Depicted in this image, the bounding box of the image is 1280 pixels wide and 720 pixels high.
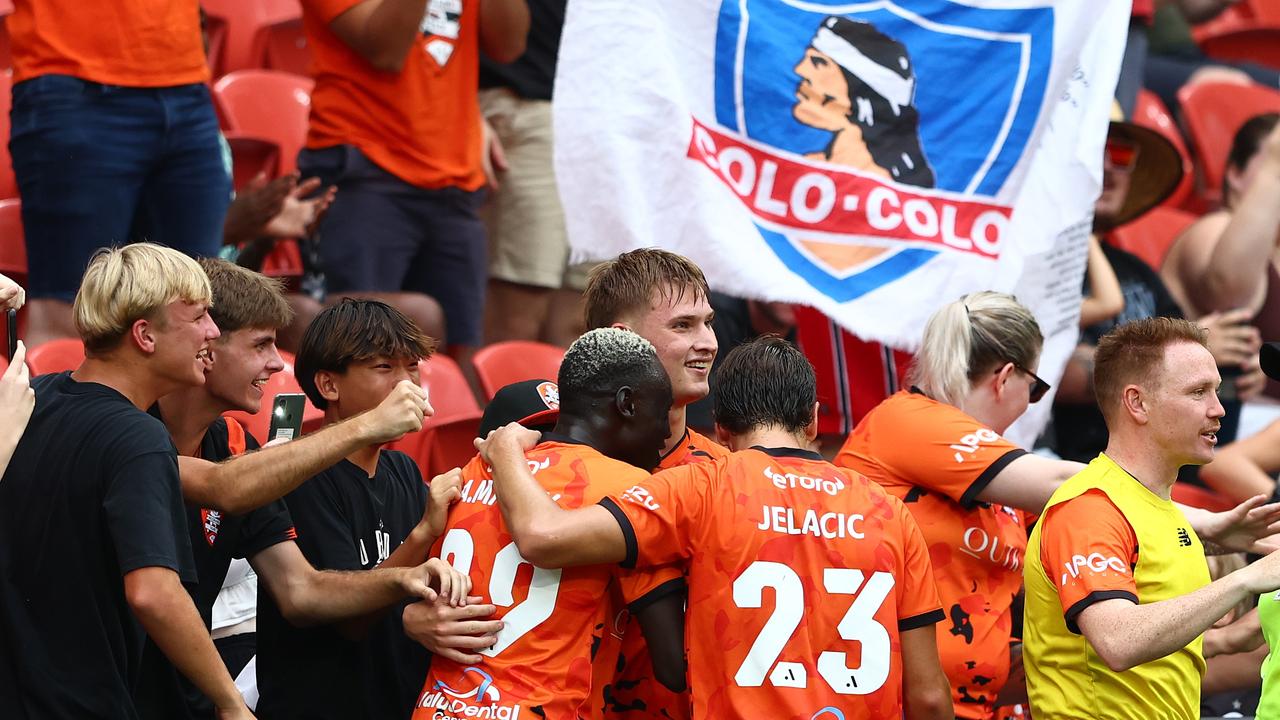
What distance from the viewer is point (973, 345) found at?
15.2ft

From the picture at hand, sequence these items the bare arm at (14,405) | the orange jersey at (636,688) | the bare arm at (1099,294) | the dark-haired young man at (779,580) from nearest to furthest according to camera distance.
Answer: the bare arm at (14,405) → the dark-haired young man at (779,580) → the orange jersey at (636,688) → the bare arm at (1099,294)

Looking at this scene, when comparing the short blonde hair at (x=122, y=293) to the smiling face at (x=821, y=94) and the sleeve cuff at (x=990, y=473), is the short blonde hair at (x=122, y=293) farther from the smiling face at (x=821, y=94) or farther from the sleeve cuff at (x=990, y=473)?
the smiling face at (x=821, y=94)

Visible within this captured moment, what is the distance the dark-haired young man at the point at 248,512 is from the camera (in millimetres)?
3752

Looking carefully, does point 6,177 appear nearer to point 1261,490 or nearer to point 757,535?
point 757,535

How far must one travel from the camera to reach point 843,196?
5.70 m

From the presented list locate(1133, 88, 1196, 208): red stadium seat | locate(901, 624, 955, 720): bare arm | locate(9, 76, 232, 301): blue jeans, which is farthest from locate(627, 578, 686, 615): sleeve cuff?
locate(1133, 88, 1196, 208): red stadium seat

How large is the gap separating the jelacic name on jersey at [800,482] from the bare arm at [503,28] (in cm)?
350

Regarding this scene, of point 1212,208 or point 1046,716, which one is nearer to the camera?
point 1046,716

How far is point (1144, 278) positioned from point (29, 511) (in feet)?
18.2

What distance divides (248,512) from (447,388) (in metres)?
2.25

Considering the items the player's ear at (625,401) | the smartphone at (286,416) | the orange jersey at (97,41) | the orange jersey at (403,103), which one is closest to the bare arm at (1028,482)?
the player's ear at (625,401)

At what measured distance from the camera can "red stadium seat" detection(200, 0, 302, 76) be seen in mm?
9414

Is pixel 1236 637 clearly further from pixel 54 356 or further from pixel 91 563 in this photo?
pixel 54 356

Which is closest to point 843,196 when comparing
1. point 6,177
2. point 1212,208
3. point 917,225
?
point 917,225
